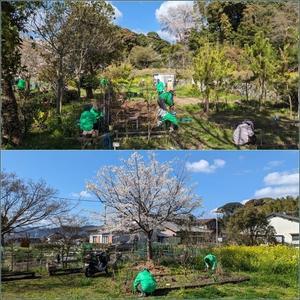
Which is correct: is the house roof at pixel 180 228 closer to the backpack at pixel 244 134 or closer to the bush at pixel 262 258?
the bush at pixel 262 258

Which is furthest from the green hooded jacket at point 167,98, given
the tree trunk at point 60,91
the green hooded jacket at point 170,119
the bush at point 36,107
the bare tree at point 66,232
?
the bare tree at point 66,232

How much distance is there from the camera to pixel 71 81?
16.1ft

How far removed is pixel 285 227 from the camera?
5.07 meters

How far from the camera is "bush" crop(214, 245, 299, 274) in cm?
518

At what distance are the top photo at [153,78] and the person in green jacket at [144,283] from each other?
122cm

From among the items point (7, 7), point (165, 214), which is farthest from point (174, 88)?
point (7, 7)

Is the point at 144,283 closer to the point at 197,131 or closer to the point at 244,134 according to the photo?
the point at 197,131

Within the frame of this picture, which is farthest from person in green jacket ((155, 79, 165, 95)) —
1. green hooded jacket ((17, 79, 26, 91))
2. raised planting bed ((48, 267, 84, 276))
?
raised planting bed ((48, 267, 84, 276))

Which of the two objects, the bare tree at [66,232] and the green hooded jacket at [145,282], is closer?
the green hooded jacket at [145,282]

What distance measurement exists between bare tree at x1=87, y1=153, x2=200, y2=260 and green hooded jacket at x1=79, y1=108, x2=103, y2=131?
47 cm

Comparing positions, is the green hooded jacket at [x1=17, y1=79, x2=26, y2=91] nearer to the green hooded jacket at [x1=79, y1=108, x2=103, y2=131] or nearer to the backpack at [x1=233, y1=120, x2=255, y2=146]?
the green hooded jacket at [x1=79, y1=108, x2=103, y2=131]

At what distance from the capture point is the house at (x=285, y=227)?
497 centimetres

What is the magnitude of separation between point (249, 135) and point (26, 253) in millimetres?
2407

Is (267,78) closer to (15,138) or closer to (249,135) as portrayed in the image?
(249,135)
